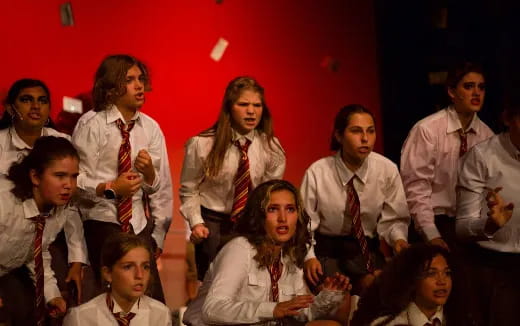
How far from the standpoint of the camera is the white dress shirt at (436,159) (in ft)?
15.1

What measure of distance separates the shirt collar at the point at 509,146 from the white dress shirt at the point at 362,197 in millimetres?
489

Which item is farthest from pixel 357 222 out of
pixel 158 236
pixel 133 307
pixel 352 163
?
pixel 133 307

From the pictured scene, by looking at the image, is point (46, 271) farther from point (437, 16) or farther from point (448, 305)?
point (437, 16)

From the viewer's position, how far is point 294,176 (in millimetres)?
5621

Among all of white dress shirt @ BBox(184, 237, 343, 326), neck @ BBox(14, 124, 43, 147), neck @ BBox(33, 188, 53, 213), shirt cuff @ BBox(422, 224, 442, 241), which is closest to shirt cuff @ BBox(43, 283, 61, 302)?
neck @ BBox(33, 188, 53, 213)

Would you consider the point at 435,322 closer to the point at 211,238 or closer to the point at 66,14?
the point at 211,238

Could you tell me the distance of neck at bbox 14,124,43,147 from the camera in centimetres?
414

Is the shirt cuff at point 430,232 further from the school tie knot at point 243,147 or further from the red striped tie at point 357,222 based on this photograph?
the school tie knot at point 243,147

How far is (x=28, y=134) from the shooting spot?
163 inches

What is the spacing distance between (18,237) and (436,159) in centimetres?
204

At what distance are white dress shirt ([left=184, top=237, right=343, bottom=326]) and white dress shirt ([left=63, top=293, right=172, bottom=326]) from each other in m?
0.16

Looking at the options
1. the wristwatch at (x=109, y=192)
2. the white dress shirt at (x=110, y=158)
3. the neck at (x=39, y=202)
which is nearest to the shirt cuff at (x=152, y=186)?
the white dress shirt at (x=110, y=158)

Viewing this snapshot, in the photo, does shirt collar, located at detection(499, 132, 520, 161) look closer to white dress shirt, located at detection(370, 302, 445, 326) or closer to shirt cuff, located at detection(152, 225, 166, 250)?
white dress shirt, located at detection(370, 302, 445, 326)

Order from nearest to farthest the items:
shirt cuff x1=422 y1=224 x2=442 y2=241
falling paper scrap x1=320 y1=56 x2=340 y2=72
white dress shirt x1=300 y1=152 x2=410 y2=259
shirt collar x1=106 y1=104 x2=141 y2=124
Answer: shirt collar x1=106 y1=104 x2=141 y2=124 → white dress shirt x1=300 y1=152 x2=410 y2=259 → shirt cuff x1=422 y1=224 x2=442 y2=241 → falling paper scrap x1=320 y1=56 x2=340 y2=72
